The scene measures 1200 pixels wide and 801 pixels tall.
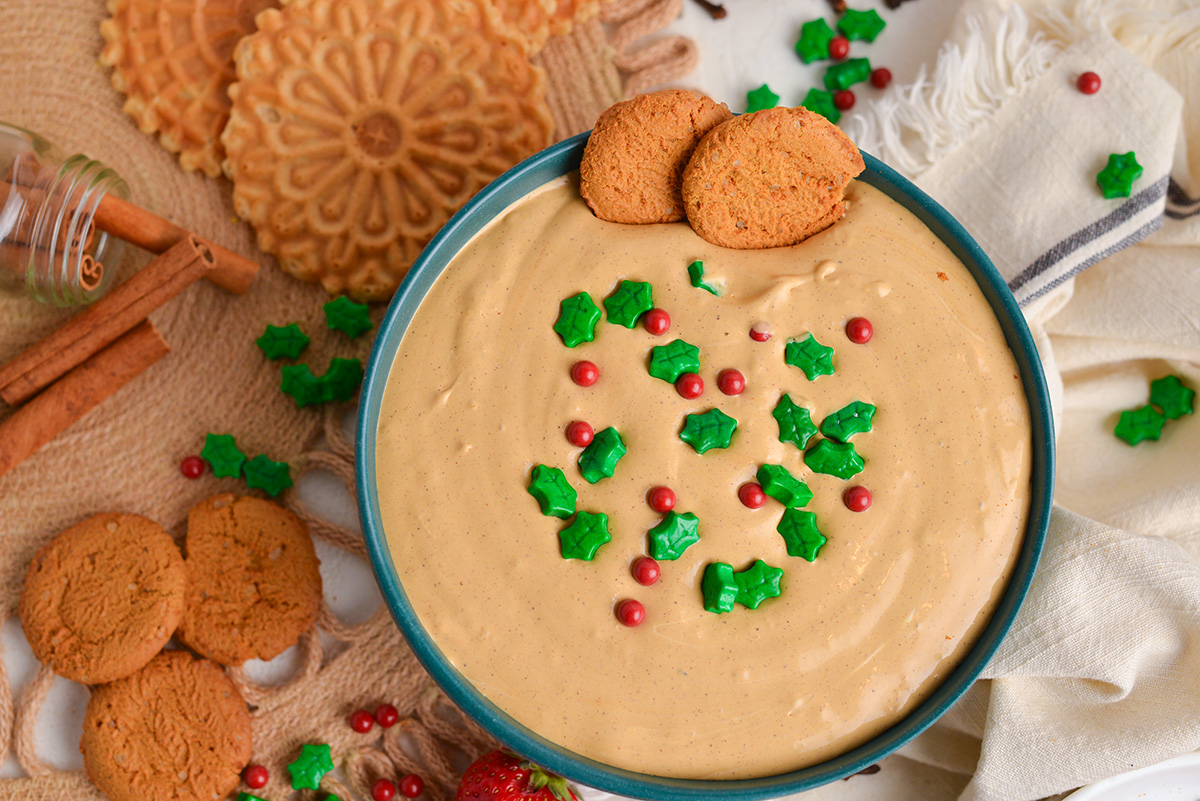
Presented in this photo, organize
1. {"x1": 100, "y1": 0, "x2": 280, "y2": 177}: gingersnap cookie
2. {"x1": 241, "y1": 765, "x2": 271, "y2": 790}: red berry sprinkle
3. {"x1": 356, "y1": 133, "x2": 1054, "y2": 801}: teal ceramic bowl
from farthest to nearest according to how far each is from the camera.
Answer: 1. {"x1": 100, "y1": 0, "x2": 280, "y2": 177}: gingersnap cookie
2. {"x1": 241, "y1": 765, "x2": 271, "y2": 790}: red berry sprinkle
3. {"x1": 356, "y1": 133, "x2": 1054, "y2": 801}: teal ceramic bowl

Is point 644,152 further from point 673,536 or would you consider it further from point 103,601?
point 103,601

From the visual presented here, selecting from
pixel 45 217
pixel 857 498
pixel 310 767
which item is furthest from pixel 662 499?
pixel 45 217

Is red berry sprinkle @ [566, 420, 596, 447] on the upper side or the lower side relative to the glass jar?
lower

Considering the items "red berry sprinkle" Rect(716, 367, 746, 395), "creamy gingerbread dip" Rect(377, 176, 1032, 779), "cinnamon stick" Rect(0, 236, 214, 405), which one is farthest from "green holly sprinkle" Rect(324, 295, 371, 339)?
"red berry sprinkle" Rect(716, 367, 746, 395)

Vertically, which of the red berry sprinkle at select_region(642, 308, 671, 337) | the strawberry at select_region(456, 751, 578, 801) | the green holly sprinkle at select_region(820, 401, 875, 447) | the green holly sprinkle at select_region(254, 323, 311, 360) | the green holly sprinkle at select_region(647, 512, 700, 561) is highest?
the red berry sprinkle at select_region(642, 308, 671, 337)

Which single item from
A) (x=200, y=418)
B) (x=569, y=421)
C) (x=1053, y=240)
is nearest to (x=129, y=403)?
(x=200, y=418)

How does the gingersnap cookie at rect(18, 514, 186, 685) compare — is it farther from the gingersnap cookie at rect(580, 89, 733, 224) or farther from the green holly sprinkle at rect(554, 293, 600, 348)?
the gingersnap cookie at rect(580, 89, 733, 224)

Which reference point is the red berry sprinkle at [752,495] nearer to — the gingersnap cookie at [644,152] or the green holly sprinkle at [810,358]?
the green holly sprinkle at [810,358]
